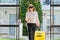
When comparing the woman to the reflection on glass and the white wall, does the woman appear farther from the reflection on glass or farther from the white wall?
the reflection on glass

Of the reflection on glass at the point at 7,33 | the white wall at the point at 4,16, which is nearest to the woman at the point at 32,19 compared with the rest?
the white wall at the point at 4,16

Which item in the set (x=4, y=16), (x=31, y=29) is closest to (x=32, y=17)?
(x=31, y=29)

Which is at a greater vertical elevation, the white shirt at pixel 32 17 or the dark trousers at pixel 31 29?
the white shirt at pixel 32 17

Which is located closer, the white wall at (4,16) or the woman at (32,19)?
the woman at (32,19)

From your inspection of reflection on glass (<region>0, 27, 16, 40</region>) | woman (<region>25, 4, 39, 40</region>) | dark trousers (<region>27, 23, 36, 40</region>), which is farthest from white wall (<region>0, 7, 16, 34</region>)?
dark trousers (<region>27, 23, 36, 40</region>)

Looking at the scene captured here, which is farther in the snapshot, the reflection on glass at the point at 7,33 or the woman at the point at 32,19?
the reflection on glass at the point at 7,33

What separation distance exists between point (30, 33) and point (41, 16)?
16.5 ft

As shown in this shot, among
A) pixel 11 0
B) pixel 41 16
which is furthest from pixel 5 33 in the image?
pixel 41 16

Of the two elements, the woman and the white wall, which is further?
the white wall

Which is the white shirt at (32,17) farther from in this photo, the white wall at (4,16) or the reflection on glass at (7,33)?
the reflection on glass at (7,33)

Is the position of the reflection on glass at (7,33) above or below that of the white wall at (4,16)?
below

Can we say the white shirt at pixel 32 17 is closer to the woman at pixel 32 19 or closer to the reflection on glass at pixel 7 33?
the woman at pixel 32 19

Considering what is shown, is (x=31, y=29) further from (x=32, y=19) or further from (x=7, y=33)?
(x=7, y=33)

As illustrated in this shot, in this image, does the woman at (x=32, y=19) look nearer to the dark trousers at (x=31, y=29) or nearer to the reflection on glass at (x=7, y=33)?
the dark trousers at (x=31, y=29)
